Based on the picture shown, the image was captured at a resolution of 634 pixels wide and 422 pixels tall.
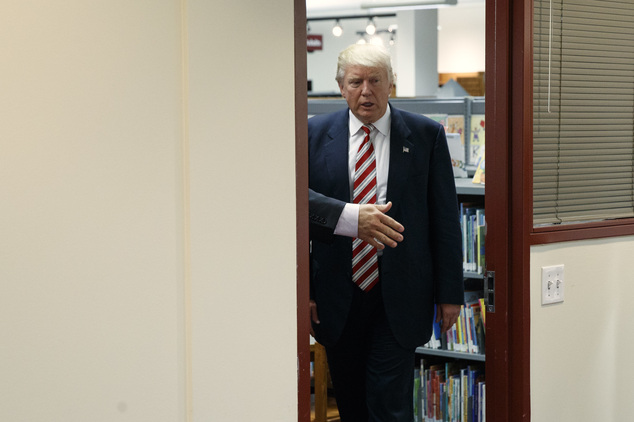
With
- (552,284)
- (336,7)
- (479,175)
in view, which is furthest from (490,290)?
(336,7)

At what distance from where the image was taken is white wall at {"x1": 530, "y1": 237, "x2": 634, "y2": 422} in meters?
2.54

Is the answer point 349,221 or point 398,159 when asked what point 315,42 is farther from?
point 349,221

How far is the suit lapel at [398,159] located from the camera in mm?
2721

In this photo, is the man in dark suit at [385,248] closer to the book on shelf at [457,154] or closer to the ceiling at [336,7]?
the book on shelf at [457,154]

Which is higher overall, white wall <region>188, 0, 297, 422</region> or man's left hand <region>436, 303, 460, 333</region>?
white wall <region>188, 0, 297, 422</region>

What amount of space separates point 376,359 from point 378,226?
59 centimetres

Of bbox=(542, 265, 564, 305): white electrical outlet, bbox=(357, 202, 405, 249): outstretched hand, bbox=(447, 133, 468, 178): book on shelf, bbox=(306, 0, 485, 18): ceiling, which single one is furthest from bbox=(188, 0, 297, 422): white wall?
bbox=(306, 0, 485, 18): ceiling

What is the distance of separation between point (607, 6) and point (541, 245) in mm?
835

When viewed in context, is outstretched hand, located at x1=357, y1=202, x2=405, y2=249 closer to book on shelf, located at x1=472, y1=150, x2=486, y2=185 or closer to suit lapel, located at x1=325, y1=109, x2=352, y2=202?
suit lapel, located at x1=325, y1=109, x2=352, y2=202

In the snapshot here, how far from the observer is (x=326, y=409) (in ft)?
13.5

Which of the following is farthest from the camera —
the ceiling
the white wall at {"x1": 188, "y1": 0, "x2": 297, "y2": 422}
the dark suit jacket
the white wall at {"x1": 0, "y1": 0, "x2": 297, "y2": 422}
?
the ceiling

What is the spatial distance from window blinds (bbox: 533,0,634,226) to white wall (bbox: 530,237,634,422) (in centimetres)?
13

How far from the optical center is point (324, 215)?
2.55m

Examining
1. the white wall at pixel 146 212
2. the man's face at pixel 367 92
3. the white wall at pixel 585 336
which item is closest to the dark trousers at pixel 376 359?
the white wall at pixel 585 336
